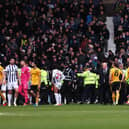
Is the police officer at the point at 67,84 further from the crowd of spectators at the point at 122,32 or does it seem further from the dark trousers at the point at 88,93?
the crowd of spectators at the point at 122,32

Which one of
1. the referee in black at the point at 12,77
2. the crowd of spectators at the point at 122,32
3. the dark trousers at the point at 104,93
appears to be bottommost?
the dark trousers at the point at 104,93

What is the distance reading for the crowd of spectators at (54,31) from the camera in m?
32.8

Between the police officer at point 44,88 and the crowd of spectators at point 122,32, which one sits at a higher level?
the crowd of spectators at point 122,32

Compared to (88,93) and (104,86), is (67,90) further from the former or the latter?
(104,86)

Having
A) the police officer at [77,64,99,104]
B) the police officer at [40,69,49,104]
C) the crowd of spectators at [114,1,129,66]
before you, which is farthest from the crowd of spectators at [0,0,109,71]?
the police officer at [77,64,99,104]

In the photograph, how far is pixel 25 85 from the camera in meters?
28.5

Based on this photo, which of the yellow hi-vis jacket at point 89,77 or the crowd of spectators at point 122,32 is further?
the crowd of spectators at point 122,32

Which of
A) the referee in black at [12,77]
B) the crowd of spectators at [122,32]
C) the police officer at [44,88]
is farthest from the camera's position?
the crowd of spectators at [122,32]

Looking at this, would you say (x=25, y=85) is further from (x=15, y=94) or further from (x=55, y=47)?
(x=55, y=47)

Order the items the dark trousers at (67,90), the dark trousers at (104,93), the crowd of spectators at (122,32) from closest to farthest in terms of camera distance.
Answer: the dark trousers at (104,93) < the dark trousers at (67,90) < the crowd of spectators at (122,32)

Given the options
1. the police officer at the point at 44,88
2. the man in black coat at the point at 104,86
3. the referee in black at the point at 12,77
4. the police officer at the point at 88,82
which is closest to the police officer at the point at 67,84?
the police officer at the point at 88,82

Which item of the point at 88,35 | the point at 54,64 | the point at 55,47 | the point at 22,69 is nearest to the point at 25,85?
the point at 22,69

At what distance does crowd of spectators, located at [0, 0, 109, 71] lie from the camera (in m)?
32.8

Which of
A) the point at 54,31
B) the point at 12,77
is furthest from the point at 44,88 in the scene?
the point at 54,31
